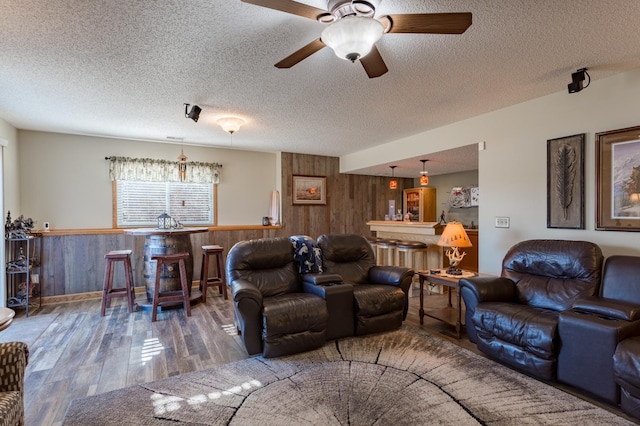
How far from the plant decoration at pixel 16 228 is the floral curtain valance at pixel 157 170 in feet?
4.23

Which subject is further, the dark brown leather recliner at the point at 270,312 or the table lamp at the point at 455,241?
the table lamp at the point at 455,241

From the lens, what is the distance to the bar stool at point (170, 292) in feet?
12.8

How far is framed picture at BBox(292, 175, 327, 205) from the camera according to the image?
659cm

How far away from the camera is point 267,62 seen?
2.60m

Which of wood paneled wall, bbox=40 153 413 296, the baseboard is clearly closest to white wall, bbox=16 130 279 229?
wood paneled wall, bbox=40 153 413 296

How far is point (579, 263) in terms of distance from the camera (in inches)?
112

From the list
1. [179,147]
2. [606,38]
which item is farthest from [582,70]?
[179,147]

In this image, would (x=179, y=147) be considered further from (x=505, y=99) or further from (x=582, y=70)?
(x=582, y=70)

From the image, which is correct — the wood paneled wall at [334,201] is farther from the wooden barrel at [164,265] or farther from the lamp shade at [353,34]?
the lamp shade at [353,34]

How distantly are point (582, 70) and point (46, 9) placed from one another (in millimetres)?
3874

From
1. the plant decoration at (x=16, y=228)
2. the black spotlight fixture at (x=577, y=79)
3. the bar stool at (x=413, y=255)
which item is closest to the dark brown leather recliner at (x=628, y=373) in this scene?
the black spotlight fixture at (x=577, y=79)

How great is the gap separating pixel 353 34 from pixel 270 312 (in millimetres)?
2191

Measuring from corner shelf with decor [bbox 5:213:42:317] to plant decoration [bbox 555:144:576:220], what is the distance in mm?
6140

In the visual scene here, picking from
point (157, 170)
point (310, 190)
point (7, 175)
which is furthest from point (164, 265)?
point (310, 190)
